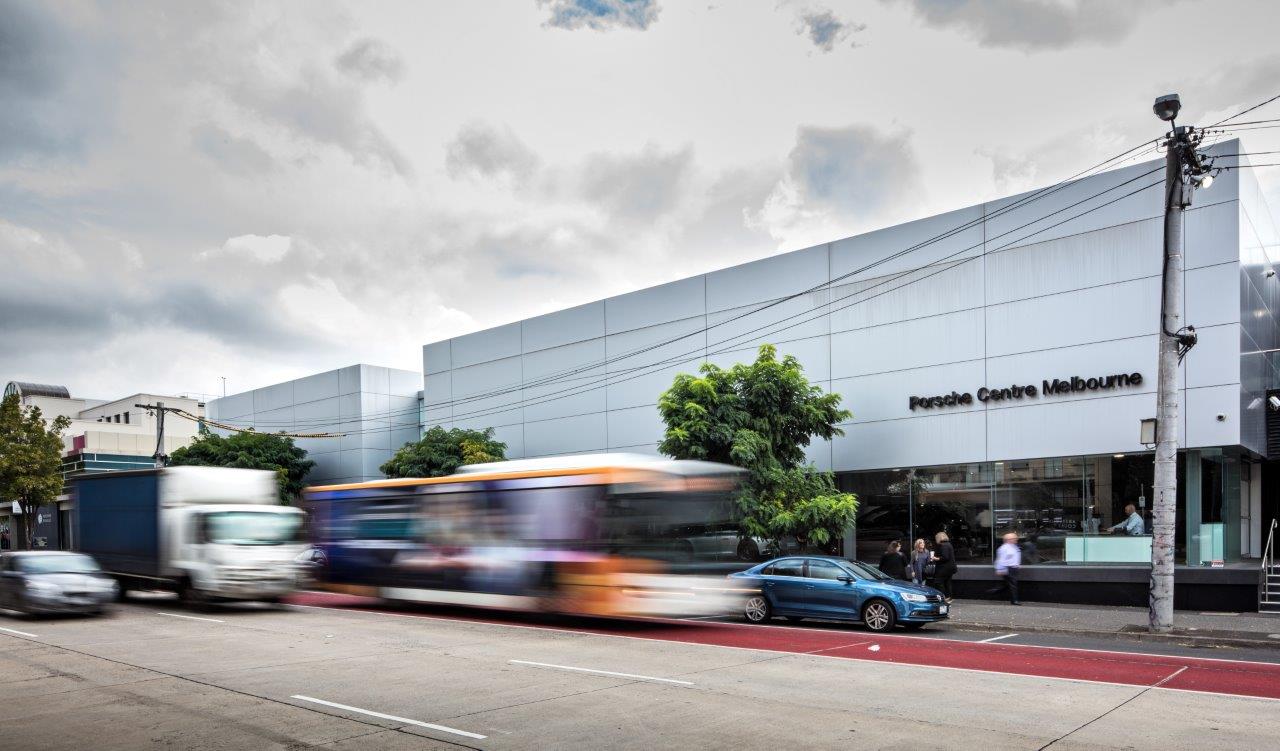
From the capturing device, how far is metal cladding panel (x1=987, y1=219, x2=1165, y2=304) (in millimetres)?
22016

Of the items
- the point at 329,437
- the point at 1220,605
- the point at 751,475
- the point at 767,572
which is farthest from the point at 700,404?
the point at 329,437

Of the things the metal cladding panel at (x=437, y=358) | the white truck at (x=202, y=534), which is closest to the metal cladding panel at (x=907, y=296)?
the white truck at (x=202, y=534)

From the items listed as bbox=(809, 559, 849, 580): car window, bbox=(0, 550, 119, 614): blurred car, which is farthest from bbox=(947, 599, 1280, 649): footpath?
bbox=(0, 550, 119, 614): blurred car

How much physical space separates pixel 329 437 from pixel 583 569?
34434 mm

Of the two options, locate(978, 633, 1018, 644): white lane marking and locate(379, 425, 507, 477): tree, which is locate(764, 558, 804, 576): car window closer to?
locate(978, 633, 1018, 644): white lane marking

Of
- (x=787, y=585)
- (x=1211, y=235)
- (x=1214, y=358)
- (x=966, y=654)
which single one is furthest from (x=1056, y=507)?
(x=966, y=654)

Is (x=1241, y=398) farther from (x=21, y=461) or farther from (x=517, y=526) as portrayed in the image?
(x=21, y=461)

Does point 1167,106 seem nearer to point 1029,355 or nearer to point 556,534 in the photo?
point 1029,355

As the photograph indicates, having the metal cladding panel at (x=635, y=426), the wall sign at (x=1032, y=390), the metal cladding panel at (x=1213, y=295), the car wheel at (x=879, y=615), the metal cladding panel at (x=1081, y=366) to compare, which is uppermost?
the metal cladding panel at (x=1213, y=295)

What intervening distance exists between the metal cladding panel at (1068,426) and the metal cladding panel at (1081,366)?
180 millimetres

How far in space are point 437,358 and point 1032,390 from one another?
87.7ft

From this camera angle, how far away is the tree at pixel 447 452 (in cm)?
3597

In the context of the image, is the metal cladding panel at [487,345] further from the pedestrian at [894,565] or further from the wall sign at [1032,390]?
the pedestrian at [894,565]

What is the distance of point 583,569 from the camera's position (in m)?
15.8
